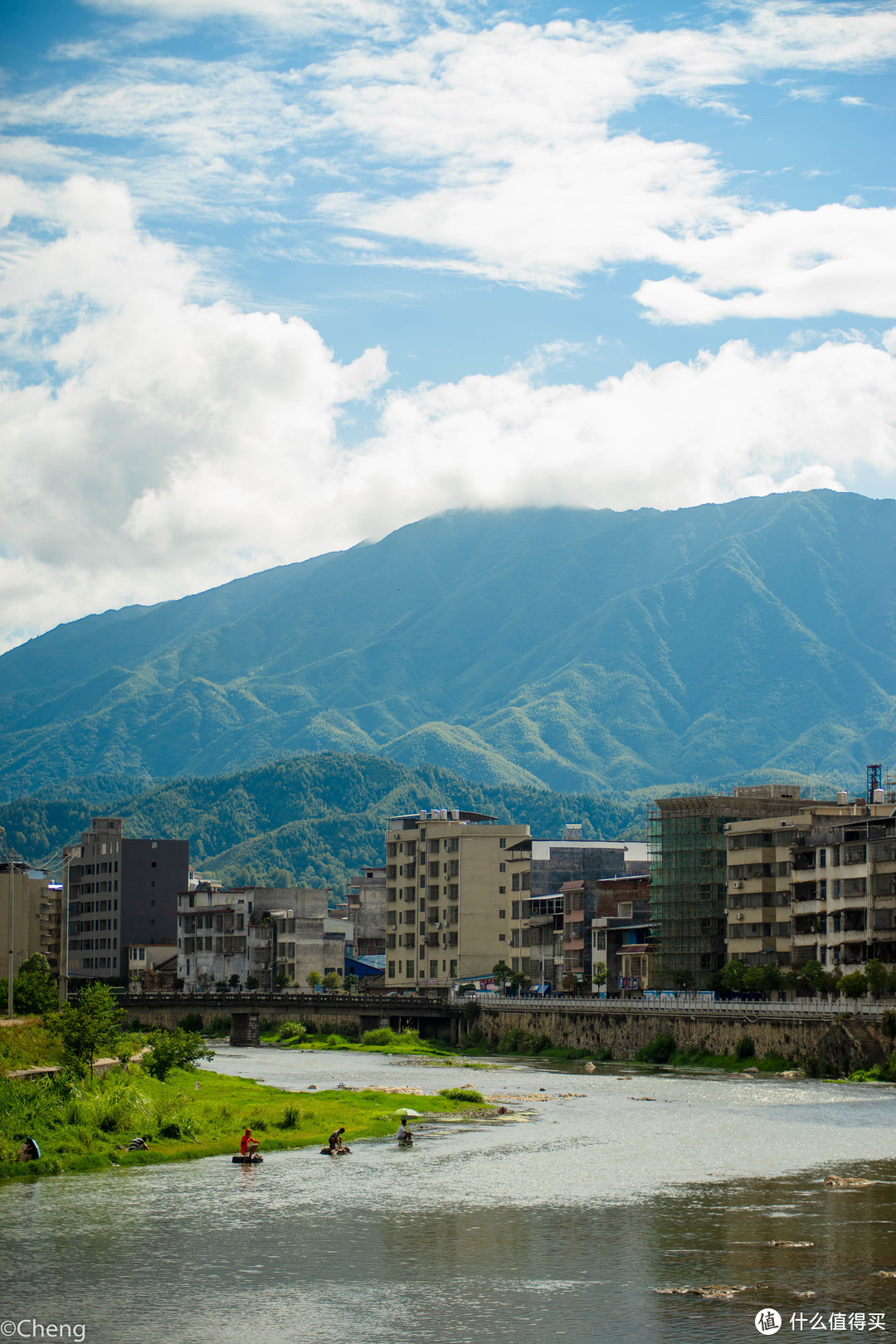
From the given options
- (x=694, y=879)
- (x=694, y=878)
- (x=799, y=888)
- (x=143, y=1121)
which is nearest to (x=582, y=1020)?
(x=694, y=879)

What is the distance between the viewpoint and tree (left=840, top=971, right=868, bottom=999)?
98500 millimetres

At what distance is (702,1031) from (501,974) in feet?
154

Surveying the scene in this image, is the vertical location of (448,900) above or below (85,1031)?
above

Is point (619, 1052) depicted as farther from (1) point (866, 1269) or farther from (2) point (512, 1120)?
(1) point (866, 1269)

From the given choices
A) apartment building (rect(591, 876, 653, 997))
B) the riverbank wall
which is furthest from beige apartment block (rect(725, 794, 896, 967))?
the riverbank wall

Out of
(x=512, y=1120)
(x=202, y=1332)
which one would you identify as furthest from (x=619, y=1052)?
(x=202, y=1332)

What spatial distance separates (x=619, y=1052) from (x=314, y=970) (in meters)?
Result: 71.4

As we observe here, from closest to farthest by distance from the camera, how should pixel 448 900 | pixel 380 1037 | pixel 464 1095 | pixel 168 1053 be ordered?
pixel 168 1053 < pixel 464 1095 < pixel 380 1037 < pixel 448 900

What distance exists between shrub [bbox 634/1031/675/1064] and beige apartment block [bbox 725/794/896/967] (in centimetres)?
1234

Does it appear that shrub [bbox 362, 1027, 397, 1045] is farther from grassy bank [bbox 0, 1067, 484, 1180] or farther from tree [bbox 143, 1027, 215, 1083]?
tree [bbox 143, 1027, 215, 1083]

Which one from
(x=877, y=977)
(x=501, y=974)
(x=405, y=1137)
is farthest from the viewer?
(x=501, y=974)

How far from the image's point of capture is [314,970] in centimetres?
18438

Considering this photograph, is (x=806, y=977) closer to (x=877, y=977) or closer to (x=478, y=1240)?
(x=877, y=977)

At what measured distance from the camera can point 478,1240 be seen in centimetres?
4584
